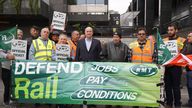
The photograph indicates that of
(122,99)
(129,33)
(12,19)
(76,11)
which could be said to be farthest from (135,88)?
(76,11)

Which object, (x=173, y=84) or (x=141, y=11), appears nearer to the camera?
(x=173, y=84)

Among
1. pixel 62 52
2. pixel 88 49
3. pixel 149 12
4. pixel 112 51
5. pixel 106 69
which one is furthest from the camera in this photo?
pixel 149 12

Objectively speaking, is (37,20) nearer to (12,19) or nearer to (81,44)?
(12,19)

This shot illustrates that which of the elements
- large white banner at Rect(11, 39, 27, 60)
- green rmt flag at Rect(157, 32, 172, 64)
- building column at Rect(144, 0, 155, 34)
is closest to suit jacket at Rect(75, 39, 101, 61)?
large white banner at Rect(11, 39, 27, 60)

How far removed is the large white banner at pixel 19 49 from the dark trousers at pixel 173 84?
3555 millimetres

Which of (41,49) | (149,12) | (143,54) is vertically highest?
(149,12)

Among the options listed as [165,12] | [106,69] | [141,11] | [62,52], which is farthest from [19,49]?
[141,11]

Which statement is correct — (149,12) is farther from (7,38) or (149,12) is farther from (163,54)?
(7,38)

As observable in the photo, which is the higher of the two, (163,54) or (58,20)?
(58,20)

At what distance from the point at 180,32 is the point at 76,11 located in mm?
29205

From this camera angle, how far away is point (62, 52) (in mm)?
9391

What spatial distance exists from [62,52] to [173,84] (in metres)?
2.91

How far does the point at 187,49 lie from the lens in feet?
33.3

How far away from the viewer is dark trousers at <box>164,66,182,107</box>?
9.88 m
